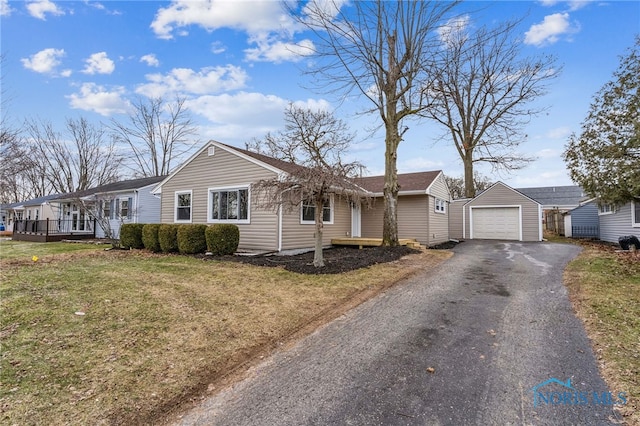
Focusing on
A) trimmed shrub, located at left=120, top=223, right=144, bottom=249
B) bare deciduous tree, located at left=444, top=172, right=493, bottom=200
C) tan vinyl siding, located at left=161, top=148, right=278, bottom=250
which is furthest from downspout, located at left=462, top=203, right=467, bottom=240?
bare deciduous tree, located at left=444, top=172, right=493, bottom=200

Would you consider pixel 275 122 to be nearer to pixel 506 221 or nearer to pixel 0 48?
pixel 0 48

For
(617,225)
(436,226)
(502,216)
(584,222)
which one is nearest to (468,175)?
(502,216)

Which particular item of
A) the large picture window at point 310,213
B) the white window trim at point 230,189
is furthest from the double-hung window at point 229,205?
the large picture window at point 310,213

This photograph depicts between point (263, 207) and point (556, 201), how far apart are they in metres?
33.1

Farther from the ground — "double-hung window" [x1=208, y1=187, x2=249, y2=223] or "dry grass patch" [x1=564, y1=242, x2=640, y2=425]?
"double-hung window" [x1=208, y1=187, x2=249, y2=223]

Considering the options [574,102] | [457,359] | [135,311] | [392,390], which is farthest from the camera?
[574,102]

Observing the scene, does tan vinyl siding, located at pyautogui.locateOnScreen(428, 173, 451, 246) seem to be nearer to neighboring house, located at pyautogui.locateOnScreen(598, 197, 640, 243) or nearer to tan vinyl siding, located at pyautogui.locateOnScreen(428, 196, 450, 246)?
tan vinyl siding, located at pyautogui.locateOnScreen(428, 196, 450, 246)

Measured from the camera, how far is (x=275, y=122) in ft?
64.5

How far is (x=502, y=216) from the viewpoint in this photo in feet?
63.7

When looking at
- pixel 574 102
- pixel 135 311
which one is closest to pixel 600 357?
pixel 135 311

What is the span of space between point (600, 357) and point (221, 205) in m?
12.0

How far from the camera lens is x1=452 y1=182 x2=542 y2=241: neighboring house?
1850 cm

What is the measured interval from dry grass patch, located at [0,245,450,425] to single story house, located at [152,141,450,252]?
3.82m

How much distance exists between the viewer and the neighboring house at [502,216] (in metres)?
18.5
